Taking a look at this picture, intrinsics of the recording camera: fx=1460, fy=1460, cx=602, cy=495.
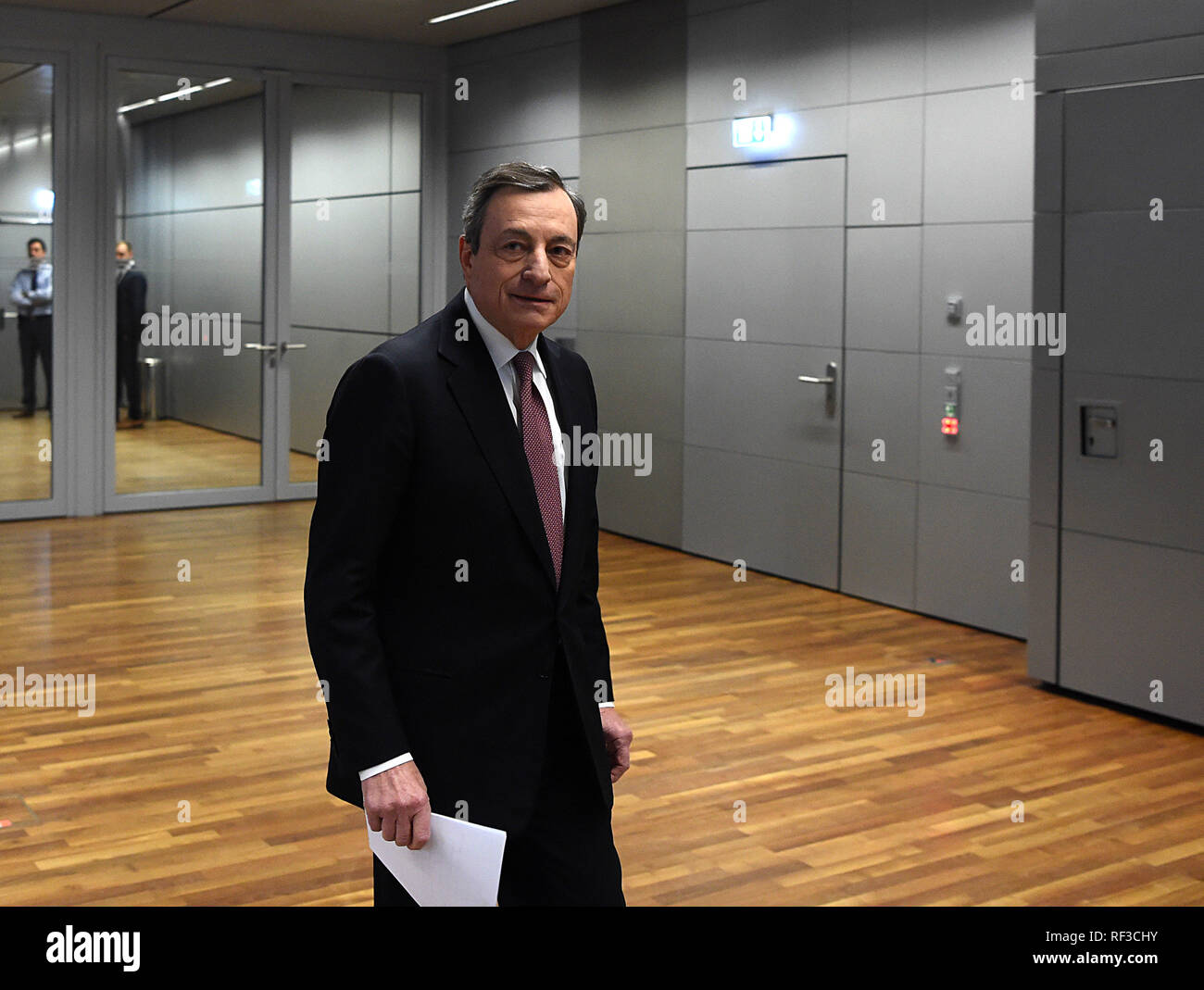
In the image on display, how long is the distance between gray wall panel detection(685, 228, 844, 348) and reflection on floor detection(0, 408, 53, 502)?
4.48 metres

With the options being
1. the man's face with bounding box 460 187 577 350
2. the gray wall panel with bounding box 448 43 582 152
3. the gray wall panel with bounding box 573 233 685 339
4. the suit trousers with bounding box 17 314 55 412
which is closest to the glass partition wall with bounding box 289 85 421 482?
the gray wall panel with bounding box 448 43 582 152

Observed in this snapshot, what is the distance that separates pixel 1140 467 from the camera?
553 cm

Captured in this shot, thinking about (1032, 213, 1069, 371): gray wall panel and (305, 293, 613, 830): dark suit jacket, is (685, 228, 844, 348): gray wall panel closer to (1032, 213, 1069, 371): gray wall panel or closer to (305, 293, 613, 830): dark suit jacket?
(1032, 213, 1069, 371): gray wall panel

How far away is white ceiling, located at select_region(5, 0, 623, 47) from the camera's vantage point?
9.38 metres

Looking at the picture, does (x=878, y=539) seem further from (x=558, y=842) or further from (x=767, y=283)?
(x=558, y=842)

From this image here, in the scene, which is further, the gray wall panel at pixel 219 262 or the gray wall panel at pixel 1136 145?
the gray wall panel at pixel 219 262

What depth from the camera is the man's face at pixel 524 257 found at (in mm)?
2123

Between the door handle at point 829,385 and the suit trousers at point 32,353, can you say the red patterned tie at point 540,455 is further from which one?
the suit trousers at point 32,353

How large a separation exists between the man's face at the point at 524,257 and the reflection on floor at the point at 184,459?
867 centimetres

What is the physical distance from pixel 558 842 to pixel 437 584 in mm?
464

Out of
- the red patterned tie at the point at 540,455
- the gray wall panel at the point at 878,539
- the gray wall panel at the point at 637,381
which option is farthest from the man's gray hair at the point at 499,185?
the gray wall panel at the point at 637,381

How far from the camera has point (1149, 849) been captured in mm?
4203

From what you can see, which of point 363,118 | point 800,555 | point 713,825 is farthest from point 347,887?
point 363,118
